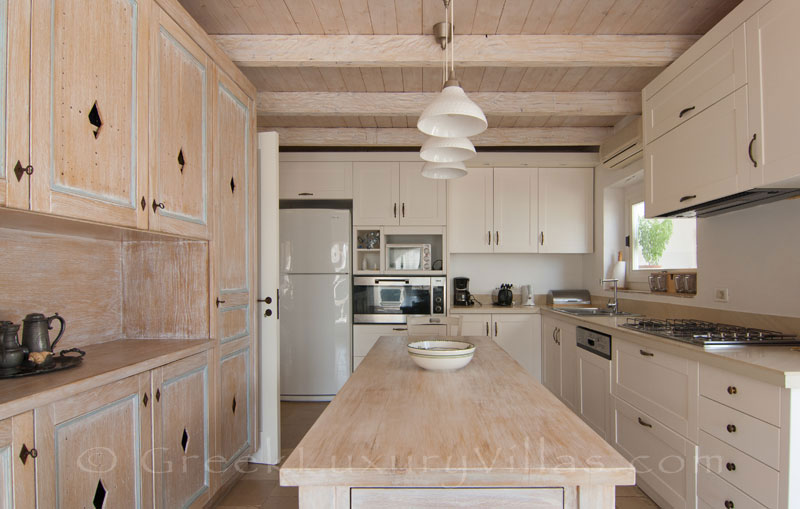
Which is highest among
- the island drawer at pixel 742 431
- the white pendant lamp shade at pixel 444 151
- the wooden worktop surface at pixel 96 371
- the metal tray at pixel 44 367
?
the white pendant lamp shade at pixel 444 151

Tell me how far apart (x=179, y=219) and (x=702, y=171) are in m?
2.50

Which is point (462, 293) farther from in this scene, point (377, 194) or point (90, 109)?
point (90, 109)

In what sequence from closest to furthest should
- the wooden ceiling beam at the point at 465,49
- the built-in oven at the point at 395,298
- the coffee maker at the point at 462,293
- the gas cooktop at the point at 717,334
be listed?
the gas cooktop at the point at 717,334 < the wooden ceiling beam at the point at 465,49 < the built-in oven at the point at 395,298 < the coffee maker at the point at 462,293

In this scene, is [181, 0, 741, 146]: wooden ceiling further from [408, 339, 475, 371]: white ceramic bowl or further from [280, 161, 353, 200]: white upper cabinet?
[408, 339, 475, 371]: white ceramic bowl

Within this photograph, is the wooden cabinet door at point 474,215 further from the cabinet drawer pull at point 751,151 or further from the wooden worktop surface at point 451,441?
the wooden worktop surface at point 451,441

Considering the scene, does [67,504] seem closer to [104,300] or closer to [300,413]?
[104,300]

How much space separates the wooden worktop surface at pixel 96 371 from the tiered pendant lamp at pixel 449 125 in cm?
135

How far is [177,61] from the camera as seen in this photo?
1891 millimetres

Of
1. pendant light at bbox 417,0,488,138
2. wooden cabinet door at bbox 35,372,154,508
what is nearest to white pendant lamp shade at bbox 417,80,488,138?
pendant light at bbox 417,0,488,138

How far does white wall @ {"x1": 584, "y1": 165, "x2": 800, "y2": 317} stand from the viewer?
2059mm

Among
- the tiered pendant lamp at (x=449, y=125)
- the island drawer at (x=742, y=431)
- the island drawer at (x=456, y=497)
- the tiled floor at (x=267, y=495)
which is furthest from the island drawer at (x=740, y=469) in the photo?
the tiered pendant lamp at (x=449, y=125)

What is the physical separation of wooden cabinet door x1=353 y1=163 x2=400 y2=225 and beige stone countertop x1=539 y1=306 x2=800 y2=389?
237cm

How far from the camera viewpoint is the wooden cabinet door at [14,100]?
3.66ft

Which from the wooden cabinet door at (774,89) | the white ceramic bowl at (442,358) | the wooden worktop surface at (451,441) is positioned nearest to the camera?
the wooden worktop surface at (451,441)
